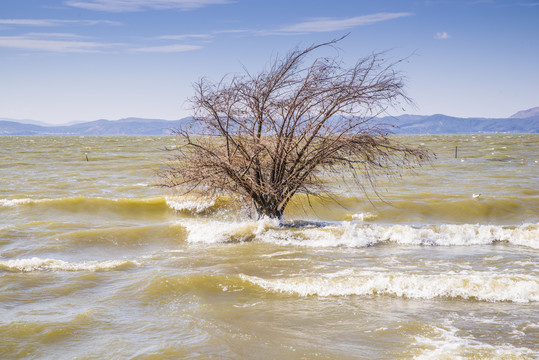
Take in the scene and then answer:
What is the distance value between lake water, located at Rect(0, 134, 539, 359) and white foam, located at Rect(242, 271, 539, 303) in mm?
27

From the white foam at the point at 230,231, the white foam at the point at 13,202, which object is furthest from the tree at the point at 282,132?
the white foam at the point at 13,202

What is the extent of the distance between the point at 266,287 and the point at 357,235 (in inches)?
192

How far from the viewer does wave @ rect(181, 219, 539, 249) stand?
12.0 meters

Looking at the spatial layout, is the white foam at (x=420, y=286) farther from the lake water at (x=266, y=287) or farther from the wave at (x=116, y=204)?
the wave at (x=116, y=204)

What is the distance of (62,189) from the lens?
23.9 metres

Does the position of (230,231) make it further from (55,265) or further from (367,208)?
(367,208)

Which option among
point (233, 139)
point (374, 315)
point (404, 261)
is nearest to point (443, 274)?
point (404, 261)

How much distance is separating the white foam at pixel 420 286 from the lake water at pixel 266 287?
0.09 ft

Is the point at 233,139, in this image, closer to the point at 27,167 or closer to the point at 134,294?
the point at 134,294

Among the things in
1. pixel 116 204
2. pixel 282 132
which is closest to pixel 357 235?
pixel 282 132

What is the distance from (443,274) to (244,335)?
4285 mm

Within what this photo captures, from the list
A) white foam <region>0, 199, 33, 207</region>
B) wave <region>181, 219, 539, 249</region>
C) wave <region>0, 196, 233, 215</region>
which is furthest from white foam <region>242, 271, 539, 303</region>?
white foam <region>0, 199, 33, 207</region>

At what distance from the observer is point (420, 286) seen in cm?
787

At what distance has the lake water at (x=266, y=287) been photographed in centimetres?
586
